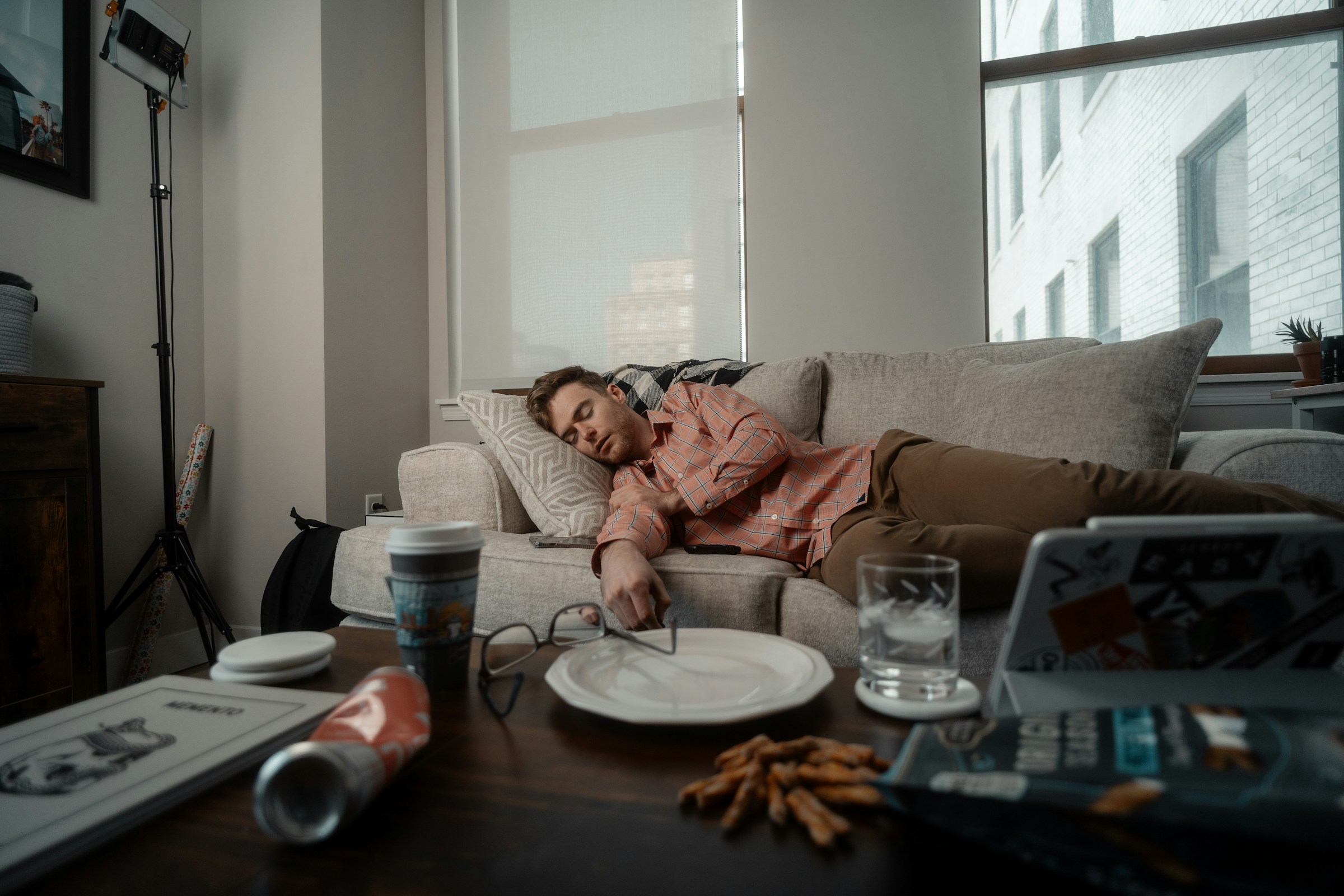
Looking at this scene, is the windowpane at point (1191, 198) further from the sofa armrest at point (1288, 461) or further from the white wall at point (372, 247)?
the white wall at point (372, 247)

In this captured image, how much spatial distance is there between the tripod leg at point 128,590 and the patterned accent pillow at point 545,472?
120 centimetres

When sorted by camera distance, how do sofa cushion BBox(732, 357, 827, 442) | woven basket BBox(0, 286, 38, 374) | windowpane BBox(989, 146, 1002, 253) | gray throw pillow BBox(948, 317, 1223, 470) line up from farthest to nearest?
windowpane BBox(989, 146, 1002, 253)
sofa cushion BBox(732, 357, 827, 442)
woven basket BBox(0, 286, 38, 374)
gray throw pillow BBox(948, 317, 1223, 470)

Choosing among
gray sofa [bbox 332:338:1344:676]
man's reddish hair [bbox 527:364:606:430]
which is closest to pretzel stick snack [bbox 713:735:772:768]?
gray sofa [bbox 332:338:1344:676]

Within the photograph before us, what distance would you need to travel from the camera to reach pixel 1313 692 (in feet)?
1.59

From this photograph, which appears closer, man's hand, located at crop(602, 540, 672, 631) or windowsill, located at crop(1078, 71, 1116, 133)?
man's hand, located at crop(602, 540, 672, 631)

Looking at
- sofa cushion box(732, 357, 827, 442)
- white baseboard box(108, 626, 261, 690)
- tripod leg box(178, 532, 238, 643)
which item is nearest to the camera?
sofa cushion box(732, 357, 827, 442)

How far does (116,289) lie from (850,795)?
2684 millimetres

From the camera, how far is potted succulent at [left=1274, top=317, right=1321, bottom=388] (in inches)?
77.9

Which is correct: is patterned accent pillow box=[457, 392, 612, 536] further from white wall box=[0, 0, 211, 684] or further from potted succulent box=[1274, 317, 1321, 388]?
potted succulent box=[1274, 317, 1321, 388]

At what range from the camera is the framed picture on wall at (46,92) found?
1.90 meters

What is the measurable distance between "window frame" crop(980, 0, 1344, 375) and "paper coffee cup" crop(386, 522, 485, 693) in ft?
7.51

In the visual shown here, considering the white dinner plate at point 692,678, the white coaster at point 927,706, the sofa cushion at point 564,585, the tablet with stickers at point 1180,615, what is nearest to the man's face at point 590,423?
the sofa cushion at point 564,585

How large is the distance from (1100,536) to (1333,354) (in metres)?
2.07

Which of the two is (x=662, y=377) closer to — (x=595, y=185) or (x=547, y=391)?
(x=547, y=391)
